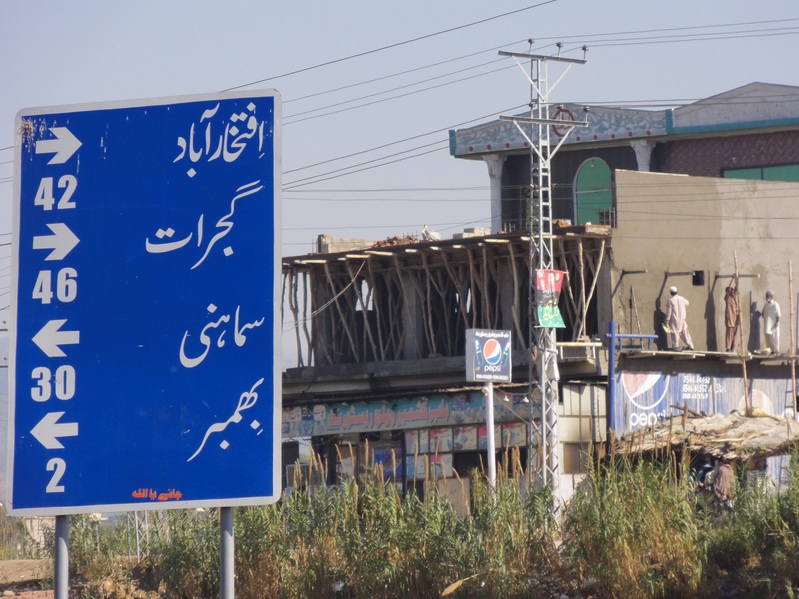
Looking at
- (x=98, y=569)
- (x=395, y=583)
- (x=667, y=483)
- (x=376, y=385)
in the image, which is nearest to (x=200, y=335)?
(x=395, y=583)

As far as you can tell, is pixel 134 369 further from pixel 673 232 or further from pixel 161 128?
pixel 673 232

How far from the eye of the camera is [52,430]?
13.4 ft

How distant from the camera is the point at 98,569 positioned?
13.5 metres

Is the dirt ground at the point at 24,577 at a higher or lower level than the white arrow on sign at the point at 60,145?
lower

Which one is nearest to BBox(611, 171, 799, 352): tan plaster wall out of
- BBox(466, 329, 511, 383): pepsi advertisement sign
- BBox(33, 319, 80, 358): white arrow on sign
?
BBox(466, 329, 511, 383): pepsi advertisement sign

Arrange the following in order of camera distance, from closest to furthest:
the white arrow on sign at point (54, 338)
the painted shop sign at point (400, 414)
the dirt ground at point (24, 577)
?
1. the white arrow on sign at point (54, 338)
2. the dirt ground at point (24, 577)
3. the painted shop sign at point (400, 414)

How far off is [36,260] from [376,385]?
3193 centimetres

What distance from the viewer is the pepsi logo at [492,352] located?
22.6 meters

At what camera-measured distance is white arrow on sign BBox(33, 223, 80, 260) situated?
4156mm

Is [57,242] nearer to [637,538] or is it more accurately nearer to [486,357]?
[637,538]

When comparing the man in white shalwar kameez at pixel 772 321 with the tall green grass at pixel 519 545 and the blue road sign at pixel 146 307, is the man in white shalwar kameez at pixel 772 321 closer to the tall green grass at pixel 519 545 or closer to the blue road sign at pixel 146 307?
the tall green grass at pixel 519 545

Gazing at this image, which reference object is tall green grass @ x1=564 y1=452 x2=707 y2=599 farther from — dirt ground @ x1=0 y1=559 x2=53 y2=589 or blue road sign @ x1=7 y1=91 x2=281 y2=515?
dirt ground @ x1=0 y1=559 x2=53 y2=589

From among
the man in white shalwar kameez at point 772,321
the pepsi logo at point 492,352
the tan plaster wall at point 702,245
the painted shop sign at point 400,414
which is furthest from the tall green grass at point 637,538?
the man in white shalwar kameez at point 772,321

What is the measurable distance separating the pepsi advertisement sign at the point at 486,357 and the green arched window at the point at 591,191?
19.2 meters
